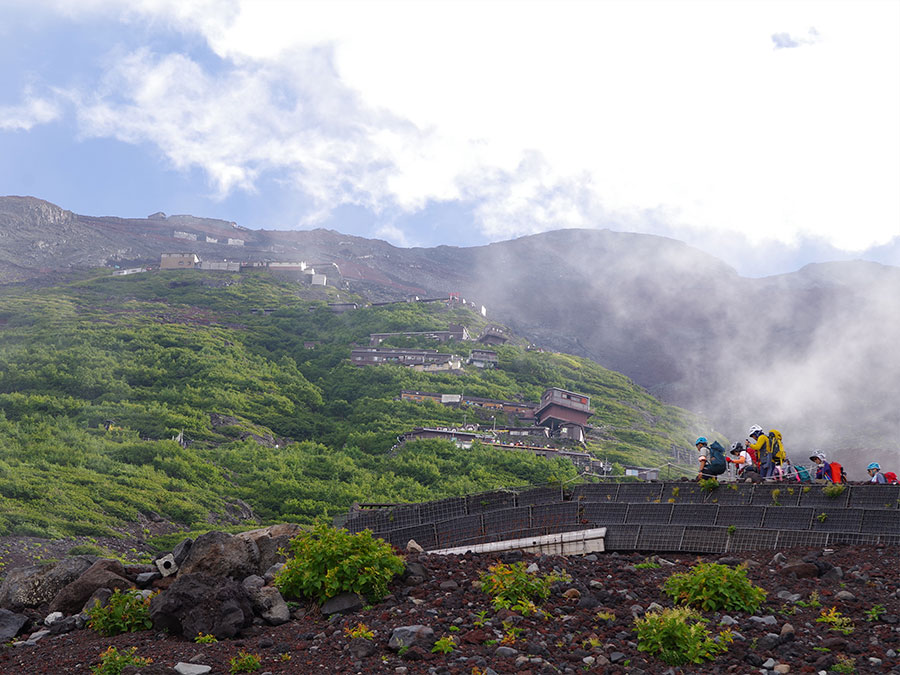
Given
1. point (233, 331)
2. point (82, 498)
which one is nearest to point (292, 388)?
point (233, 331)

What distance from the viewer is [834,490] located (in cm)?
→ 1127

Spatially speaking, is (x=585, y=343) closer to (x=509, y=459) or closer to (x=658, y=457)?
(x=658, y=457)

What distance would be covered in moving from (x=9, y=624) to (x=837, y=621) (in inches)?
363

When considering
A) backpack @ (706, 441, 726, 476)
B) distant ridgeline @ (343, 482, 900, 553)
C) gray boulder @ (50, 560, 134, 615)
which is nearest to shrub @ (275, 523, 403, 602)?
gray boulder @ (50, 560, 134, 615)

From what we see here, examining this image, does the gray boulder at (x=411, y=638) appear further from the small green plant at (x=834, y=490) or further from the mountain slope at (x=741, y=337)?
the mountain slope at (x=741, y=337)

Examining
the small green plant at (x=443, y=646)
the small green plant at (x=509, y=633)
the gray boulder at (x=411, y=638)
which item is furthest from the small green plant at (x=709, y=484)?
the small green plant at (x=443, y=646)

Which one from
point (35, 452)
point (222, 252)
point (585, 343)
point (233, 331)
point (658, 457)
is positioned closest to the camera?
point (35, 452)

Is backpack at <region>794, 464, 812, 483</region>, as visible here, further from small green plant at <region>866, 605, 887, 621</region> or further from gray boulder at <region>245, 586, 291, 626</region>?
gray boulder at <region>245, 586, 291, 626</region>

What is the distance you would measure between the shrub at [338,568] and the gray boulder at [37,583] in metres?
3.64

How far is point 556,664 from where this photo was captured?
23.0 feet

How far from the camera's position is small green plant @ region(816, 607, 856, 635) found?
752 centimetres

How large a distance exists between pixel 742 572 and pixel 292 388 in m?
77.2

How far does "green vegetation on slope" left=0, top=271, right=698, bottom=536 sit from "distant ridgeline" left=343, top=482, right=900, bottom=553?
2428 cm

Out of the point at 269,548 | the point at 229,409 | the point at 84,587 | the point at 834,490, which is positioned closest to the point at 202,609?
the point at 269,548
